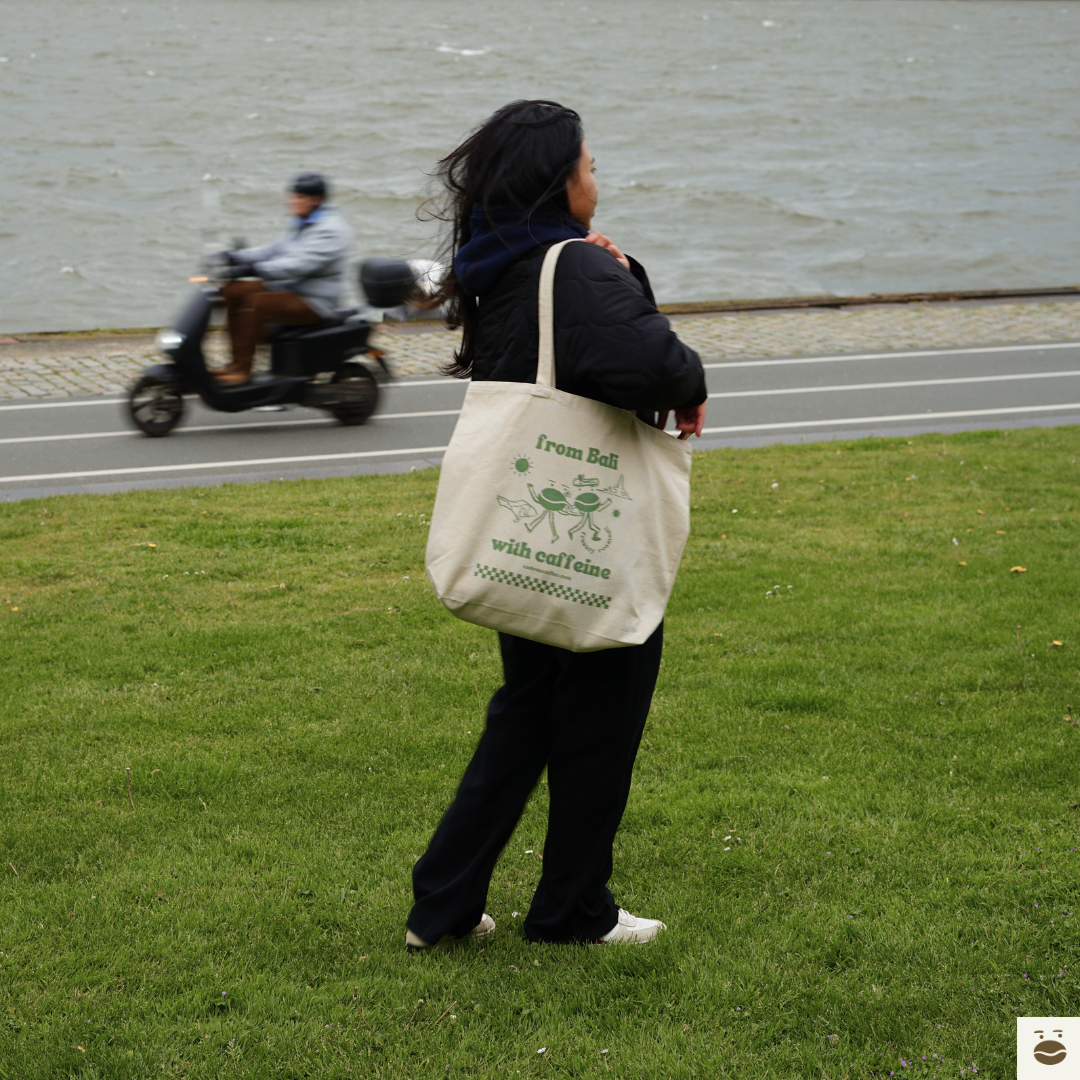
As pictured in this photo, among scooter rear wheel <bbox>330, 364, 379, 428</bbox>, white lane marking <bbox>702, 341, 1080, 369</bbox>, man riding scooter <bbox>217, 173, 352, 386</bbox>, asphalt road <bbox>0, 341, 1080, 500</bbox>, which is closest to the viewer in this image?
asphalt road <bbox>0, 341, 1080, 500</bbox>

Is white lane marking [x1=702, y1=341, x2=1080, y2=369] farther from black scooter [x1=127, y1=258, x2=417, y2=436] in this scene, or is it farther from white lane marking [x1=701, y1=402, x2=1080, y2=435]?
black scooter [x1=127, y1=258, x2=417, y2=436]

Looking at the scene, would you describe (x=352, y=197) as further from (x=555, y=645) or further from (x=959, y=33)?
(x=959, y=33)

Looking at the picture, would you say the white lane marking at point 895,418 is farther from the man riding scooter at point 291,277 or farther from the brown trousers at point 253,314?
the brown trousers at point 253,314

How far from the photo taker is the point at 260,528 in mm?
7281

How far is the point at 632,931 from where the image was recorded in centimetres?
310

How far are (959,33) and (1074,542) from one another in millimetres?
73738

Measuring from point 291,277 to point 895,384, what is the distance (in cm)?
618

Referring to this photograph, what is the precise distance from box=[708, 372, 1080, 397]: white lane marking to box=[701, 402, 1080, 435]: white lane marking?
1.16m

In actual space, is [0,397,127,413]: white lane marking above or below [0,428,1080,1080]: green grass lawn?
below

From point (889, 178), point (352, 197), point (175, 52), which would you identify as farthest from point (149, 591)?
point (175, 52)

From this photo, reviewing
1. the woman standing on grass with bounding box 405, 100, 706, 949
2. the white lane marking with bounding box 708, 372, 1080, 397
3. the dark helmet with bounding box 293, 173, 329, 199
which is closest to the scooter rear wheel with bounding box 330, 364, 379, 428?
the dark helmet with bounding box 293, 173, 329, 199

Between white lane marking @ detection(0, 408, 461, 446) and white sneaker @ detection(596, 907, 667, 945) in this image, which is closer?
white sneaker @ detection(596, 907, 667, 945)

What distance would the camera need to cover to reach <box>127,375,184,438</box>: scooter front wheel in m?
10.5

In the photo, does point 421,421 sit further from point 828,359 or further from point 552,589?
point 552,589
